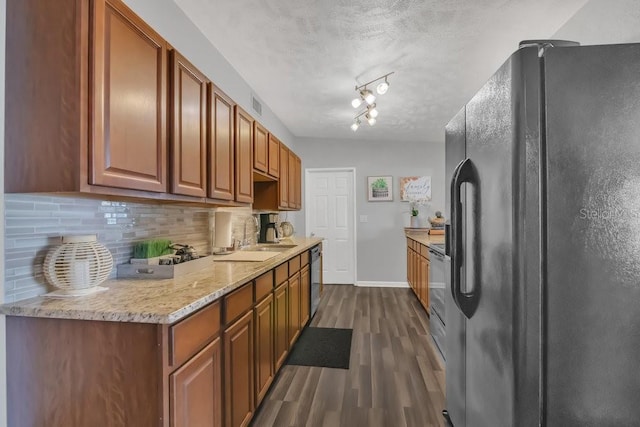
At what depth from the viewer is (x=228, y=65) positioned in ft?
9.54

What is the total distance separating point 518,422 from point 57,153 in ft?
5.49

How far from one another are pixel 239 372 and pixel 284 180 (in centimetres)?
245

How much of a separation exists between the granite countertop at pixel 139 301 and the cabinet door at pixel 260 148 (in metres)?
1.37

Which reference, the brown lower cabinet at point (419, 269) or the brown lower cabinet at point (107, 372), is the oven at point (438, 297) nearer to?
the brown lower cabinet at point (419, 269)

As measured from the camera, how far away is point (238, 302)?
161cm

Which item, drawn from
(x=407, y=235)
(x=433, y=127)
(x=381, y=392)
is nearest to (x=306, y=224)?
(x=407, y=235)

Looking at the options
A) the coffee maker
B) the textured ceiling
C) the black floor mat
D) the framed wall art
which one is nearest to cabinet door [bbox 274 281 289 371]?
the black floor mat

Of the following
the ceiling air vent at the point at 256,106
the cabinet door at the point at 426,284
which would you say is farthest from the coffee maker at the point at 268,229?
the cabinet door at the point at 426,284

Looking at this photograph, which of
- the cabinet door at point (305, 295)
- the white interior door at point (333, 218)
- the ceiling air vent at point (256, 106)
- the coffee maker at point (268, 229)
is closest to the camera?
the cabinet door at point (305, 295)

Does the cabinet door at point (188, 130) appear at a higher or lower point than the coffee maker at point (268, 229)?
higher

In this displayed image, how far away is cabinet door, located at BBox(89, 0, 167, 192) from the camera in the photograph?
44.0 inches

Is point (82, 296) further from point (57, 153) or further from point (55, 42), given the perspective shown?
point (55, 42)

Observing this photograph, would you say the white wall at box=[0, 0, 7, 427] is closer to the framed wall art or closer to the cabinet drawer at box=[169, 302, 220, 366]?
the cabinet drawer at box=[169, 302, 220, 366]

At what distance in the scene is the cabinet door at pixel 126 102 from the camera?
112cm
